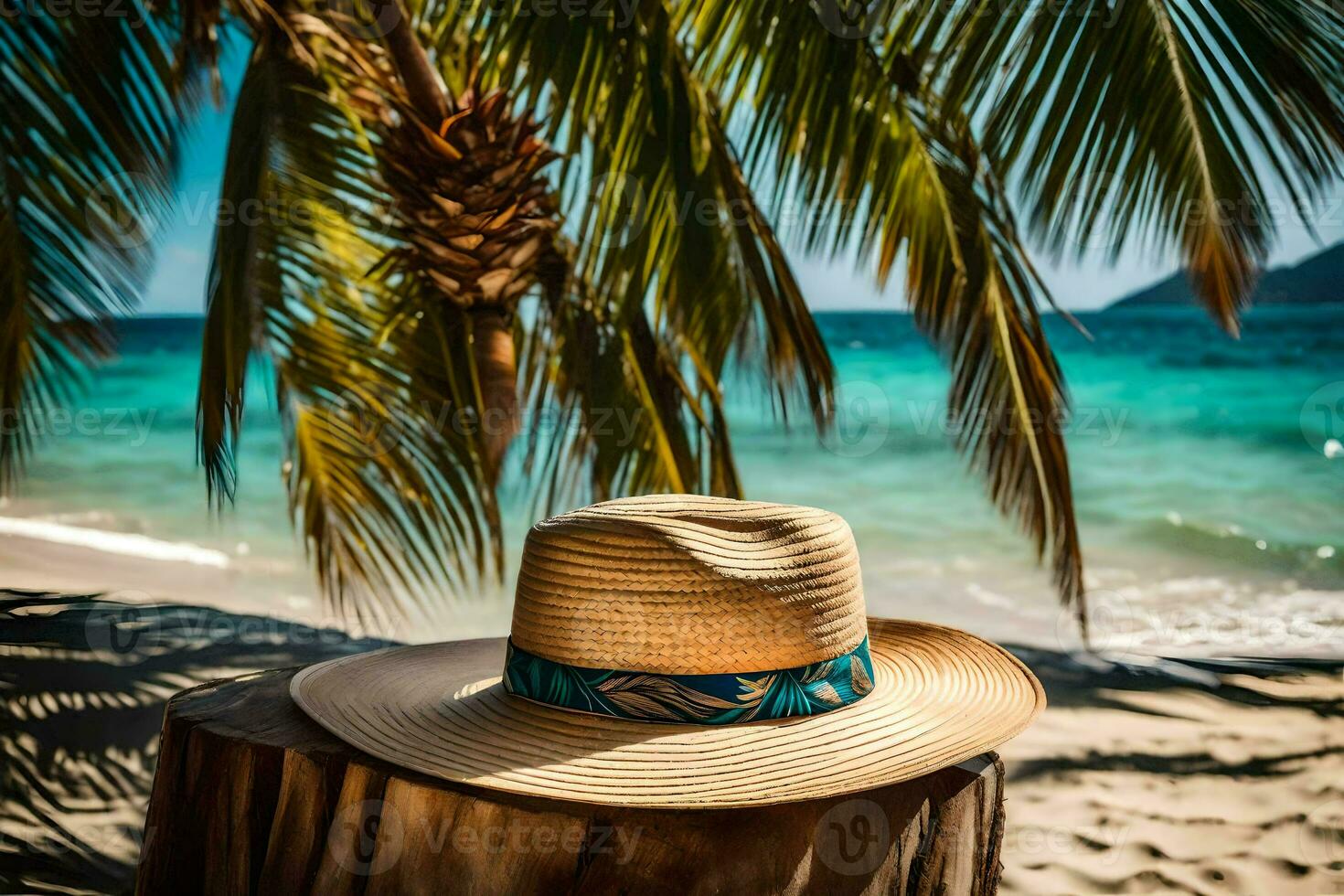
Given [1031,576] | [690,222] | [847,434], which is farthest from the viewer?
[847,434]

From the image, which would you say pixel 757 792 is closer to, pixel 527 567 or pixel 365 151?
pixel 527 567

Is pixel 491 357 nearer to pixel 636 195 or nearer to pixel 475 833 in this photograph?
pixel 636 195

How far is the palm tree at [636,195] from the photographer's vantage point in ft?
6.51

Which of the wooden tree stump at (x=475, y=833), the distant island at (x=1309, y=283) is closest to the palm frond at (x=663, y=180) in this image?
the wooden tree stump at (x=475, y=833)

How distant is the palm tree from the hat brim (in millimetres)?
715

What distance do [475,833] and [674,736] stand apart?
0.25 m

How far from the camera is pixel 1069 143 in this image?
2.03 meters

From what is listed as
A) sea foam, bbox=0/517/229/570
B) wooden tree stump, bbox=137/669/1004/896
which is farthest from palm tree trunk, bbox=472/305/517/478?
sea foam, bbox=0/517/229/570

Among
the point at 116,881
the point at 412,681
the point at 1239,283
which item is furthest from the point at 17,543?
Answer: the point at 1239,283

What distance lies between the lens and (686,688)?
52.3 inches

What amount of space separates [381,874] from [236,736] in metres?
0.29

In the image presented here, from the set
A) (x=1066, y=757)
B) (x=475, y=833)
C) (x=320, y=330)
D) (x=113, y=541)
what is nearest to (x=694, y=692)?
(x=475, y=833)

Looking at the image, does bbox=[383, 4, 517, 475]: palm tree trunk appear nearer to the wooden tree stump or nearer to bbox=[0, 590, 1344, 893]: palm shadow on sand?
bbox=[0, 590, 1344, 893]: palm shadow on sand

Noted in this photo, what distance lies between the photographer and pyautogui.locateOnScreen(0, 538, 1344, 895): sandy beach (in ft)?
9.43
